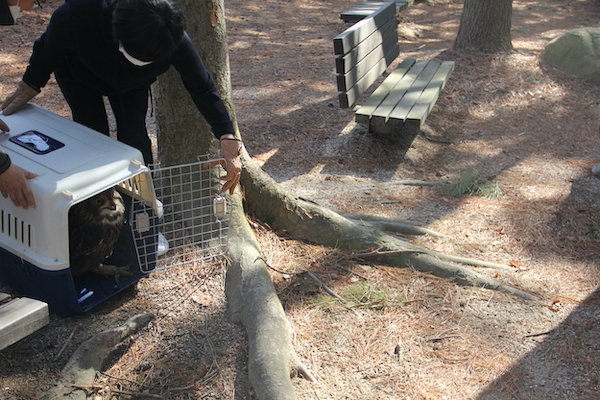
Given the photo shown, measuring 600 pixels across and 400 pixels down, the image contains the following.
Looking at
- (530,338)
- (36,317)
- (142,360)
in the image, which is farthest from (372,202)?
(36,317)

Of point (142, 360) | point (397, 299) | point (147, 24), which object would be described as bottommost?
point (397, 299)

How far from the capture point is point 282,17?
10688 millimetres

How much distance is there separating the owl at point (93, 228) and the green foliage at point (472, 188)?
122 inches

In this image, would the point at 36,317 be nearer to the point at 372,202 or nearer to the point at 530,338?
the point at 530,338

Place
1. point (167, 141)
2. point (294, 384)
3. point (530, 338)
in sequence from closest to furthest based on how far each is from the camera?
point (294, 384) → point (530, 338) → point (167, 141)

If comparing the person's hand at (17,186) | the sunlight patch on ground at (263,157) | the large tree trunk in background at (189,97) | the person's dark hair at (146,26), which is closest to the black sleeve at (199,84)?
the person's dark hair at (146,26)

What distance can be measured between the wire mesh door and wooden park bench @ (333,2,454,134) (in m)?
2.29

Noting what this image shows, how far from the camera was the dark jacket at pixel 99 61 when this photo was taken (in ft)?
7.72

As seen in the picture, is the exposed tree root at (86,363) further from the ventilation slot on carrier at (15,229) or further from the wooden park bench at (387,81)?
the wooden park bench at (387,81)

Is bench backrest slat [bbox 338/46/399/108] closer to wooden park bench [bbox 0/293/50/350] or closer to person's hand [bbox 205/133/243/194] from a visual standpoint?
person's hand [bbox 205/133/243/194]

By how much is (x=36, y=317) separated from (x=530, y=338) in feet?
8.51

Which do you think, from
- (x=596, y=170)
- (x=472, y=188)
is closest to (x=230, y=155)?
(x=472, y=188)

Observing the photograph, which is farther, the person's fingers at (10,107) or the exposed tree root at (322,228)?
the exposed tree root at (322,228)

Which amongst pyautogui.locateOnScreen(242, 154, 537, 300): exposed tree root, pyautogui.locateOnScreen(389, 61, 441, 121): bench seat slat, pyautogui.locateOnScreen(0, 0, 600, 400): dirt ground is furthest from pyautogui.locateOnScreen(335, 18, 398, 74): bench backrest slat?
pyautogui.locateOnScreen(242, 154, 537, 300): exposed tree root
